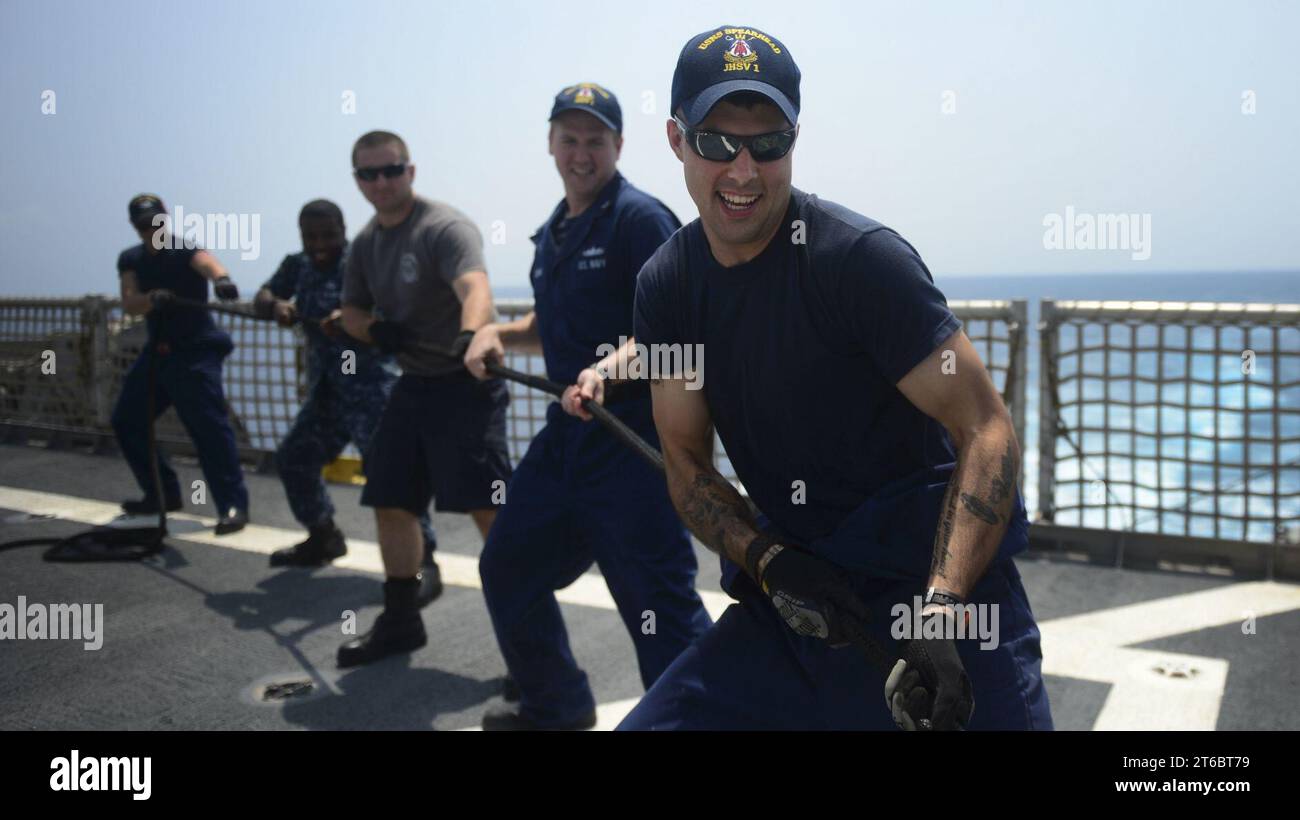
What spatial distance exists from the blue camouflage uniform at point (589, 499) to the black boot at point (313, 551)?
252cm

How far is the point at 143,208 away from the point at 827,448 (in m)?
5.61

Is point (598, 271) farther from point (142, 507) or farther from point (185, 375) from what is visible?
point (142, 507)

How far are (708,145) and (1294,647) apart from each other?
3.62 meters

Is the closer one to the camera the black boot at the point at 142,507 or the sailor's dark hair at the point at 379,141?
the sailor's dark hair at the point at 379,141

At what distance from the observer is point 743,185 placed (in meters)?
1.97

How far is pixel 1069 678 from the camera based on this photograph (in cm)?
409

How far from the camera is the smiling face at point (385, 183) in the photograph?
14.7 ft

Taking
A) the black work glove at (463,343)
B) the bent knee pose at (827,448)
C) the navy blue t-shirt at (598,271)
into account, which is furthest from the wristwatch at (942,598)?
the black work glove at (463,343)

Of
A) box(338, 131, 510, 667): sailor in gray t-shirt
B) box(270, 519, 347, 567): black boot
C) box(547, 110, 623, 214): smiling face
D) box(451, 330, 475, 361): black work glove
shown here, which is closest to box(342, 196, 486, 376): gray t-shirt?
box(338, 131, 510, 667): sailor in gray t-shirt

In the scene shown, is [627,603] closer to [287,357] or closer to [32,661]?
[32,661]

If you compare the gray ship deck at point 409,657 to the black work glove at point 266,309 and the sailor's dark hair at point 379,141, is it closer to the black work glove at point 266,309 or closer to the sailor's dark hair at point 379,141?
the black work glove at point 266,309

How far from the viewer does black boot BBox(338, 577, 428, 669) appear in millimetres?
4352
